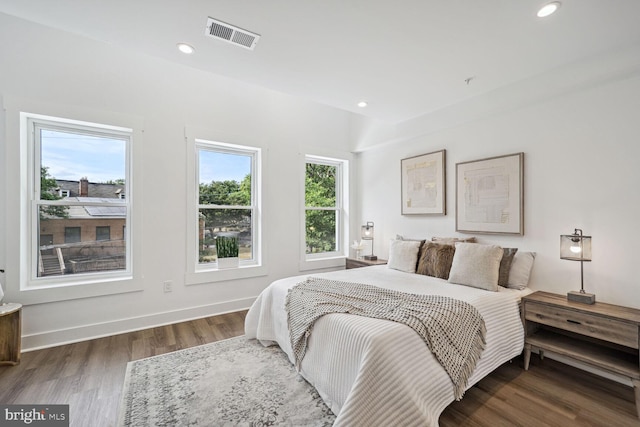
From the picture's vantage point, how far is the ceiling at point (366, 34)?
1785mm

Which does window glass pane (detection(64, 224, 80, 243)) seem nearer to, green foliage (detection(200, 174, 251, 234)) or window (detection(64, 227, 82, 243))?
window (detection(64, 227, 82, 243))

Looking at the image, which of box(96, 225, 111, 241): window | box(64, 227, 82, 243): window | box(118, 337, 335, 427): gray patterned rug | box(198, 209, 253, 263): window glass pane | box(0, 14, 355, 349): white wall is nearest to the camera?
box(118, 337, 335, 427): gray patterned rug

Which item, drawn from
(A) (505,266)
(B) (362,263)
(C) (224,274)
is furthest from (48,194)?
(A) (505,266)

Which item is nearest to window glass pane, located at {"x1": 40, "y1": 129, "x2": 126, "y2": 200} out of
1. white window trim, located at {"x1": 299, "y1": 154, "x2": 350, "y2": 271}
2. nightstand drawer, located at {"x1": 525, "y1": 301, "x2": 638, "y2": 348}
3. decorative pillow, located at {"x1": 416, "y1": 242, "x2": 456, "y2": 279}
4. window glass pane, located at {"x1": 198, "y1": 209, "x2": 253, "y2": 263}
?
window glass pane, located at {"x1": 198, "y1": 209, "x2": 253, "y2": 263}

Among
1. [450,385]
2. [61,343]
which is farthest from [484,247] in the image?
[61,343]

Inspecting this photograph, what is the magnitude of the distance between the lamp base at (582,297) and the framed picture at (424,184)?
146 cm

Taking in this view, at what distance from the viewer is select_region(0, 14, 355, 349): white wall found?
2.58 meters

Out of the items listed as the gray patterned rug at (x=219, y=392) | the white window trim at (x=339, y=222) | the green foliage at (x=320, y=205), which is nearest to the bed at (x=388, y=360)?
the gray patterned rug at (x=219, y=392)

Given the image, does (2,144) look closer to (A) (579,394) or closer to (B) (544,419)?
(B) (544,419)

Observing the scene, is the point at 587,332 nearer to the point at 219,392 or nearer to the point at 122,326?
the point at 219,392

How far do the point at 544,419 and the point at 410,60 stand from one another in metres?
2.74

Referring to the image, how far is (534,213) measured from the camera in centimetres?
270

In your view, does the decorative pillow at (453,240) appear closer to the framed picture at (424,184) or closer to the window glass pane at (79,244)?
the framed picture at (424,184)

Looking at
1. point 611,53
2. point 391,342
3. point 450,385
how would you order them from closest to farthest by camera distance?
1. point 391,342
2. point 450,385
3. point 611,53
